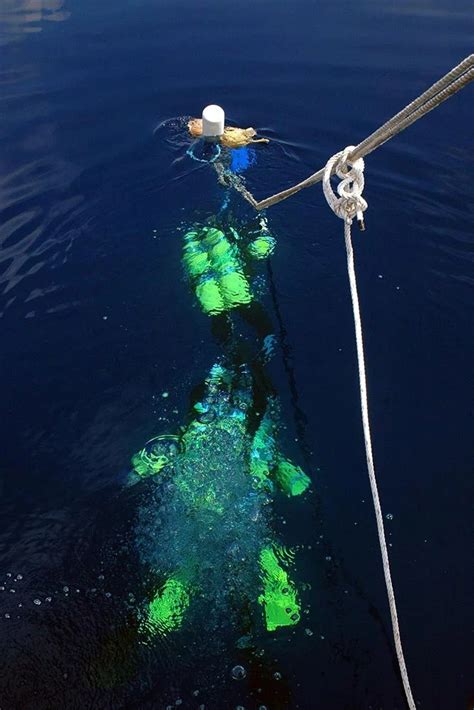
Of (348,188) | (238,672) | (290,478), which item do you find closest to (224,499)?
(290,478)

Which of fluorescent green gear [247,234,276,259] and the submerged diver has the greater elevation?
fluorescent green gear [247,234,276,259]

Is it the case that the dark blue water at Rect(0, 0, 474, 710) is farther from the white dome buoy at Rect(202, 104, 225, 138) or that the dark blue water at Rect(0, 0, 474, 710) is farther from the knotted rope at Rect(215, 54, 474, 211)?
the knotted rope at Rect(215, 54, 474, 211)

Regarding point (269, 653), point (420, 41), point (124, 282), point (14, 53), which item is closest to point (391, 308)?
point (124, 282)

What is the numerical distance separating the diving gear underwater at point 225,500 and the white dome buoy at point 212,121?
11.5 ft

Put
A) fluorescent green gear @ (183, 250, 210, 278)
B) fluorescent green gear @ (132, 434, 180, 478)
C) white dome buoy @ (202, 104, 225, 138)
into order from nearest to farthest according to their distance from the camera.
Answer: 1. fluorescent green gear @ (132, 434, 180, 478)
2. fluorescent green gear @ (183, 250, 210, 278)
3. white dome buoy @ (202, 104, 225, 138)

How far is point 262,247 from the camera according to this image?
20.4ft

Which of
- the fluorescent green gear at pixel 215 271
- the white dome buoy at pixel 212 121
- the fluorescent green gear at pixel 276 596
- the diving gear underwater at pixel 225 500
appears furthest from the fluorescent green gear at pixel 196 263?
the fluorescent green gear at pixel 276 596

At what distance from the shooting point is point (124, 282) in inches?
234

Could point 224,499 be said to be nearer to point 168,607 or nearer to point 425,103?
point 168,607

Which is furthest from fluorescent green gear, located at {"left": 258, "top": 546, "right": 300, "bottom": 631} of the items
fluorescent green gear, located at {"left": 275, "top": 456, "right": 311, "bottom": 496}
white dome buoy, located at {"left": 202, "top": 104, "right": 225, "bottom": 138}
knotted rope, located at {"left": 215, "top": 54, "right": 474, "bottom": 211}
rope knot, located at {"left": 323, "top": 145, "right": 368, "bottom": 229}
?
white dome buoy, located at {"left": 202, "top": 104, "right": 225, "bottom": 138}

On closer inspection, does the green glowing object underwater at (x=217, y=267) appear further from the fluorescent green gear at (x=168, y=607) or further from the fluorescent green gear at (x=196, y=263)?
the fluorescent green gear at (x=168, y=607)

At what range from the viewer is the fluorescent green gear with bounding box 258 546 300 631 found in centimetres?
378

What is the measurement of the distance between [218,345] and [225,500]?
5.39 ft

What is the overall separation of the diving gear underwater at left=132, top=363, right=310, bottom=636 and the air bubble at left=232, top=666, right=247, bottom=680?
0.31m
